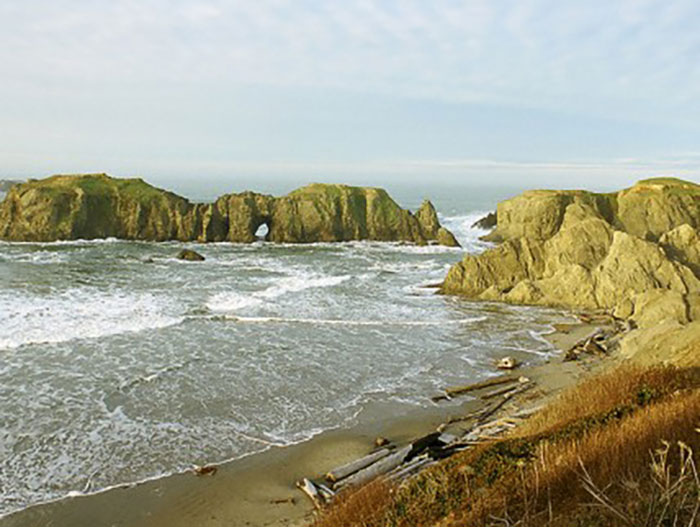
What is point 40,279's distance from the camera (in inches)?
1332

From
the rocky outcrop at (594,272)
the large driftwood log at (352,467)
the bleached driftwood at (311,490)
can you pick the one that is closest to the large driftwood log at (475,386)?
the large driftwood log at (352,467)

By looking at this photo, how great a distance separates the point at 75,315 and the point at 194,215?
123ft

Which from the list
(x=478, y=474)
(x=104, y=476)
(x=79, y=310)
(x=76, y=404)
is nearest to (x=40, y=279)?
(x=79, y=310)

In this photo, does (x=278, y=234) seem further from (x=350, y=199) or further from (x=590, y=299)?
(x=590, y=299)

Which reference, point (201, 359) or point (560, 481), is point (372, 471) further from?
point (201, 359)

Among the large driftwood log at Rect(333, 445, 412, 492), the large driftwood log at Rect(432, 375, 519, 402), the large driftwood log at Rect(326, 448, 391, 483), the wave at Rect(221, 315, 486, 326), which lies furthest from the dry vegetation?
the wave at Rect(221, 315, 486, 326)

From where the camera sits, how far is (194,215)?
6125 cm

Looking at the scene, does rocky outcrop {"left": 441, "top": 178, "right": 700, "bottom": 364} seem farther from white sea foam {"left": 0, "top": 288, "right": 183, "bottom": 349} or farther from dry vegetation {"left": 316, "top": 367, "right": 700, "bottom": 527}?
white sea foam {"left": 0, "top": 288, "right": 183, "bottom": 349}

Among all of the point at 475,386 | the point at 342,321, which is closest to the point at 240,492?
the point at 475,386

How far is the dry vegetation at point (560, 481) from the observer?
534 centimetres

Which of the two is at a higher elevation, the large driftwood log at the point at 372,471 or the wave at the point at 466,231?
the wave at the point at 466,231

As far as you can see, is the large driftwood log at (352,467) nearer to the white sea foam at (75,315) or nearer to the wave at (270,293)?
the white sea foam at (75,315)

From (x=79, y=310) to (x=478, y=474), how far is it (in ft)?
77.3

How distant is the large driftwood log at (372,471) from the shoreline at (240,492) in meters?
0.83
